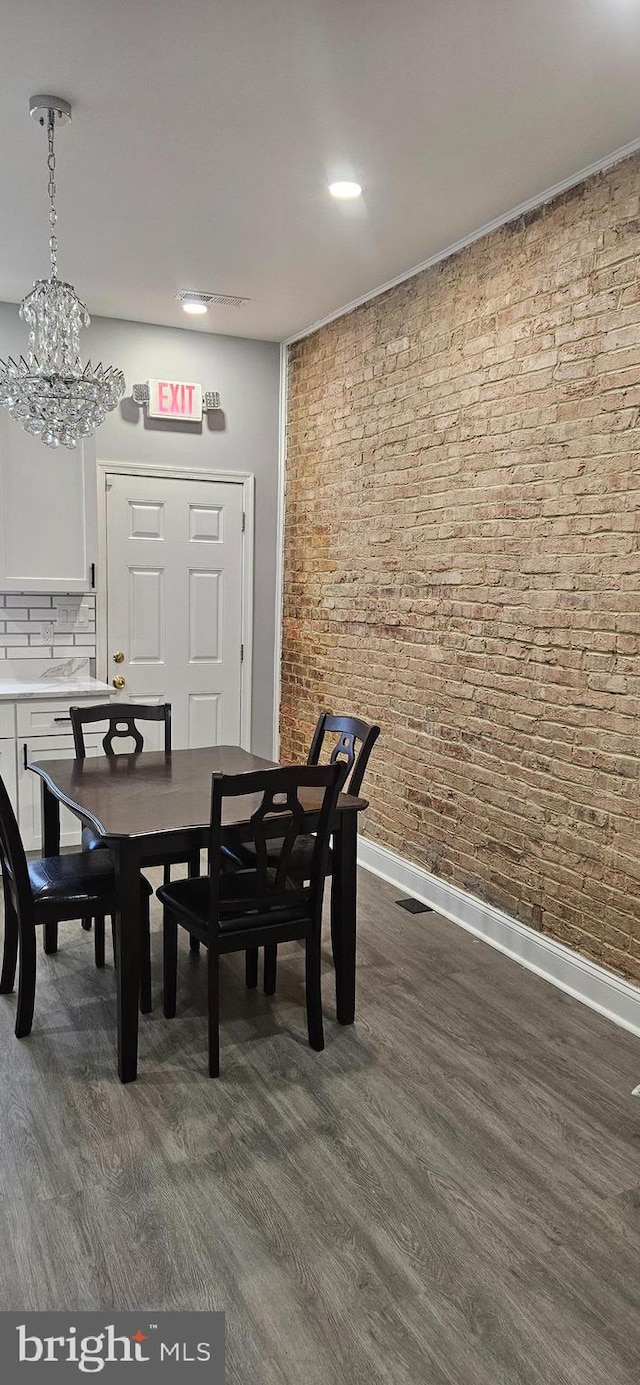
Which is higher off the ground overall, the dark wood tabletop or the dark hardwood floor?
the dark wood tabletop

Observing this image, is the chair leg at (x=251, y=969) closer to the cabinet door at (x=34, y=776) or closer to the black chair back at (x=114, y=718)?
the black chair back at (x=114, y=718)

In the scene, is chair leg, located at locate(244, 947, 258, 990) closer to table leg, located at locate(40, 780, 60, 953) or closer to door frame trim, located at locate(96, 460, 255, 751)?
table leg, located at locate(40, 780, 60, 953)

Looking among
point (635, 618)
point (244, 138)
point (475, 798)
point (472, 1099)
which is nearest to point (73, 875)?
point (472, 1099)

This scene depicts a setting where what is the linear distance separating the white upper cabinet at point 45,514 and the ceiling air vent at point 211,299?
34.3 inches

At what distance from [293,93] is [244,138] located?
1.06 feet

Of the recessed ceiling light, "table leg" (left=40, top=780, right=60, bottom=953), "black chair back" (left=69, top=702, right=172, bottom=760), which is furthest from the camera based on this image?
"black chair back" (left=69, top=702, right=172, bottom=760)

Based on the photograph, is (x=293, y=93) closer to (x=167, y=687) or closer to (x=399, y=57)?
(x=399, y=57)

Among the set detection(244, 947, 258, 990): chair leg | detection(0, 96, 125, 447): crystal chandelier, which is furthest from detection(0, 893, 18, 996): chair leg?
detection(0, 96, 125, 447): crystal chandelier

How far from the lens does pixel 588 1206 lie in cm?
224

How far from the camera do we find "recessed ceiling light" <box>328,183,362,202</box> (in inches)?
131

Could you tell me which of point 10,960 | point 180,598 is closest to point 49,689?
point 180,598

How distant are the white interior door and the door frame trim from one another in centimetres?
3
